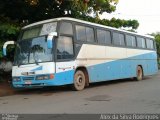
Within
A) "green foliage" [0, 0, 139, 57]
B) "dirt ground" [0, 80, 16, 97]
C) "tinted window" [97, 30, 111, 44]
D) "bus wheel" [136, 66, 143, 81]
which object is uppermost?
"green foliage" [0, 0, 139, 57]

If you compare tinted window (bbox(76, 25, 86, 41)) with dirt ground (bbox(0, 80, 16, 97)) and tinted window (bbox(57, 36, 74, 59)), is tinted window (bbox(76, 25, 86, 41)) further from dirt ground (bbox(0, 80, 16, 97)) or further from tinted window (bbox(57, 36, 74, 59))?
dirt ground (bbox(0, 80, 16, 97))

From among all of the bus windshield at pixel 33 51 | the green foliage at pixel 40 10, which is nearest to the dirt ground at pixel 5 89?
the bus windshield at pixel 33 51

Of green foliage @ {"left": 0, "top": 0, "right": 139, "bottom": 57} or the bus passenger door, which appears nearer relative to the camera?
the bus passenger door

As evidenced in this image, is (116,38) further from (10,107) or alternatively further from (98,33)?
(10,107)

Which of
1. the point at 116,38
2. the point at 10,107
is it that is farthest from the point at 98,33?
the point at 10,107

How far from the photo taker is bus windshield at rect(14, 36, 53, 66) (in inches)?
582

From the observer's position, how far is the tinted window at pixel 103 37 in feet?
59.4

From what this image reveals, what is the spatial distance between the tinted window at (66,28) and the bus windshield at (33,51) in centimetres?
83

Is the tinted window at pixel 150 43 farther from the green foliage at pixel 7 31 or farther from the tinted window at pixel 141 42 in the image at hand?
the green foliage at pixel 7 31

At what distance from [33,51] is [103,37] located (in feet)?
15.5

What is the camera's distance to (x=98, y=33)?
18094 mm

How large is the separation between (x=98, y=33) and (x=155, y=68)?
902 centimetres

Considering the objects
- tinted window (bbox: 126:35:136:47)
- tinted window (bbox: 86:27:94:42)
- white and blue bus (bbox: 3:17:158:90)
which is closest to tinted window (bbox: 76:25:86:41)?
white and blue bus (bbox: 3:17:158:90)

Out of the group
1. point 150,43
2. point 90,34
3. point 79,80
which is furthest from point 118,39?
point 150,43
